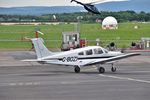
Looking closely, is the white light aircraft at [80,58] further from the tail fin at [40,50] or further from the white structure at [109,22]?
the white structure at [109,22]

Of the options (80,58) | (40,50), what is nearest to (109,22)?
(40,50)

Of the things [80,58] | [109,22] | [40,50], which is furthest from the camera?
[109,22]

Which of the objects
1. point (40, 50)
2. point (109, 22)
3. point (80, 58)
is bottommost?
point (109, 22)

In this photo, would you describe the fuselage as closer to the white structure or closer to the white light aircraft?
the white light aircraft

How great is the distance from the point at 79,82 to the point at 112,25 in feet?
442

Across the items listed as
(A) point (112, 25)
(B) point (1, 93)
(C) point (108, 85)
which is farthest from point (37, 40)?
(A) point (112, 25)

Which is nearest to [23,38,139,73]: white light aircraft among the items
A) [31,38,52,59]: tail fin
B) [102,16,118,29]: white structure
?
[31,38,52,59]: tail fin

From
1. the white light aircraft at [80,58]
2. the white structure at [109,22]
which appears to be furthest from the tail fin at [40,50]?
the white structure at [109,22]

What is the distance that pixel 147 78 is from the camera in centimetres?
3456

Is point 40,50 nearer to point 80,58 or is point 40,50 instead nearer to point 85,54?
point 80,58

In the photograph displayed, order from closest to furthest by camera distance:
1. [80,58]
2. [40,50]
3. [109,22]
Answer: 1. [80,58]
2. [40,50]
3. [109,22]

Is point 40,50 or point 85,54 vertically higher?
point 40,50

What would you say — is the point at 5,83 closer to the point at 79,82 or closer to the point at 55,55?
the point at 79,82

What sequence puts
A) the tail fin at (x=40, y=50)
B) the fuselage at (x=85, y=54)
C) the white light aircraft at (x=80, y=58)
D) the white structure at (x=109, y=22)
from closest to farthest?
the white light aircraft at (x=80, y=58) → the fuselage at (x=85, y=54) → the tail fin at (x=40, y=50) → the white structure at (x=109, y=22)
